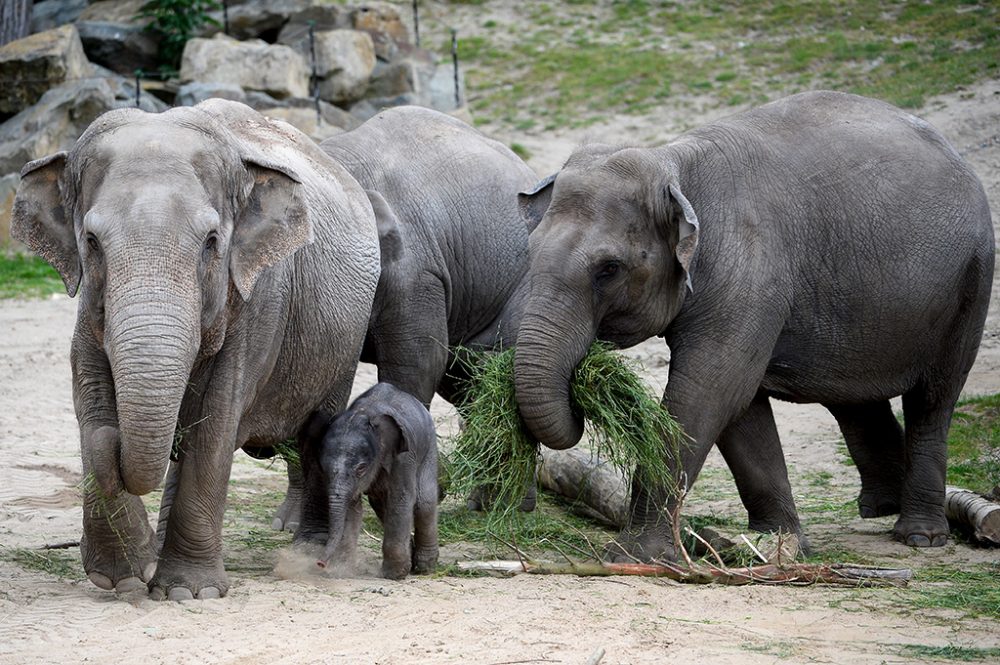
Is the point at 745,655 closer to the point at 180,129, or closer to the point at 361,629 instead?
the point at 361,629

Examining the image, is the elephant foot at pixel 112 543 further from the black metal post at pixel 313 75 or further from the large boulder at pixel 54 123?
the black metal post at pixel 313 75

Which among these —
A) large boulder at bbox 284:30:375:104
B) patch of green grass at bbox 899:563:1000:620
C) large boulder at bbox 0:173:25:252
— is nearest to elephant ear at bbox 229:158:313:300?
patch of green grass at bbox 899:563:1000:620

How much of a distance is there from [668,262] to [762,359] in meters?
0.72

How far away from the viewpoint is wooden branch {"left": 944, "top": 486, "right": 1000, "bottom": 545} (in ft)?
27.8

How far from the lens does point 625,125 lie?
74.2 ft

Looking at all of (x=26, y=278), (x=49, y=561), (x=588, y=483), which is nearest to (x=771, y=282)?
(x=588, y=483)

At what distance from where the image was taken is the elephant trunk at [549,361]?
7.53 meters

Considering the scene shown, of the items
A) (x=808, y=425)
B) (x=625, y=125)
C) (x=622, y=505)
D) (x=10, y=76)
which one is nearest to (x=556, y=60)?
(x=625, y=125)

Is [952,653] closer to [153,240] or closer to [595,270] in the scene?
[595,270]

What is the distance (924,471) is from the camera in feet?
29.3

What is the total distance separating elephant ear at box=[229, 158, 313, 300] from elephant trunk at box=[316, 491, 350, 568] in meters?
1.23

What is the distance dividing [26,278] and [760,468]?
10426mm

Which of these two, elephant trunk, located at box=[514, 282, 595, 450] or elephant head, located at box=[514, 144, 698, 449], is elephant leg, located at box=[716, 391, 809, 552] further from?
elephant trunk, located at box=[514, 282, 595, 450]

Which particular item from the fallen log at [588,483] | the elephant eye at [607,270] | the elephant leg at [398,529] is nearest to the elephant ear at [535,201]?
the elephant eye at [607,270]
